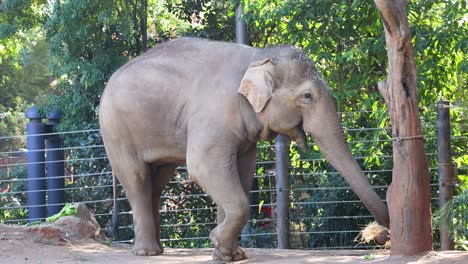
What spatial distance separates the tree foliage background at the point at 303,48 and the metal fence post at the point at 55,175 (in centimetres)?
24

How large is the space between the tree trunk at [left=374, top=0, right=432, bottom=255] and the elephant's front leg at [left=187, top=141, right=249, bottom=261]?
1.40 metres

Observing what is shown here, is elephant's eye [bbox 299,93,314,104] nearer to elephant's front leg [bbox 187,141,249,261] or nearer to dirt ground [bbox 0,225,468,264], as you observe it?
elephant's front leg [bbox 187,141,249,261]

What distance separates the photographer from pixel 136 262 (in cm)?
786

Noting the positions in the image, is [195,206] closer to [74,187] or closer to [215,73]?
[74,187]

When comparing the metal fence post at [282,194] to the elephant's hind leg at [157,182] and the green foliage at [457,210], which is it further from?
the green foliage at [457,210]

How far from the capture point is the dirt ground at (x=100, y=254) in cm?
775

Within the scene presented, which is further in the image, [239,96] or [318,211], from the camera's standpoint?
[318,211]

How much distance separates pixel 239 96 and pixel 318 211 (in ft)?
12.6

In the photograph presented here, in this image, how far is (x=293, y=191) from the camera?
11570 millimetres

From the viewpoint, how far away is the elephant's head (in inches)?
296

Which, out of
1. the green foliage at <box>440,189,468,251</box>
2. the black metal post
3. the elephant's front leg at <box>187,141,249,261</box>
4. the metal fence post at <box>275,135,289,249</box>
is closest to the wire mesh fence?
the metal fence post at <box>275,135,289,249</box>

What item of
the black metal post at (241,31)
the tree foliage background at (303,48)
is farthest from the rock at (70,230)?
the black metal post at (241,31)

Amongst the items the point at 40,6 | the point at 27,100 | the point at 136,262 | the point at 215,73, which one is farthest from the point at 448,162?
the point at 27,100

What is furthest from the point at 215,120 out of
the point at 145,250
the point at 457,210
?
the point at 457,210
